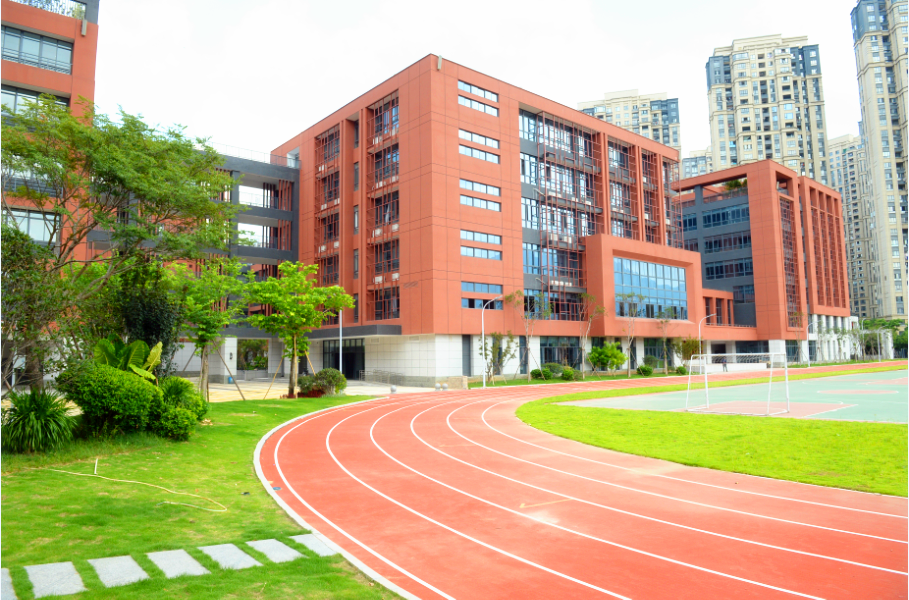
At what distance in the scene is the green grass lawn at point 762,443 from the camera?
41.7ft

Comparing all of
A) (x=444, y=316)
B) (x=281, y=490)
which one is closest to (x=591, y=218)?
(x=444, y=316)

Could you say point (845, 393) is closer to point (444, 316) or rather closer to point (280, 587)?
point (444, 316)

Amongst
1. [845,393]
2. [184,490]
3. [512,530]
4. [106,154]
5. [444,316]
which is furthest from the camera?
[444,316]

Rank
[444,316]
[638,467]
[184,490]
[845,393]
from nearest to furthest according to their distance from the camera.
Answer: [184,490] < [638,467] < [845,393] < [444,316]

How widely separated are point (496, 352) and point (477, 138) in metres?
18.4

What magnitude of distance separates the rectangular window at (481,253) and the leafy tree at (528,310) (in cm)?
355

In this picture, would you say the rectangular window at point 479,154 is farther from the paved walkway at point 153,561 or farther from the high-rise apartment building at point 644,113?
the high-rise apartment building at point 644,113

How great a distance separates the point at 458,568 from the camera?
752cm

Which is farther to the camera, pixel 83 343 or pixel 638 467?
pixel 83 343

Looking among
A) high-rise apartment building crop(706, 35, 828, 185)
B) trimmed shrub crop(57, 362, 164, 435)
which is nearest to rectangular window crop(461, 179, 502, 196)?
trimmed shrub crop(57, 362, 164, 435)

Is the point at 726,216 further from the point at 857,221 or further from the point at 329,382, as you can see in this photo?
the point at 857,221

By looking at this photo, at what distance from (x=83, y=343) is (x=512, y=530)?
1396 centimetres

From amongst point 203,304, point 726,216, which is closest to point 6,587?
point 203,304

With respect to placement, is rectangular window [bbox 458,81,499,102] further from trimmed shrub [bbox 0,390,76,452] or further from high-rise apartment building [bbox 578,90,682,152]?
high-rise apartment building [bbox 578,90,682,152]
